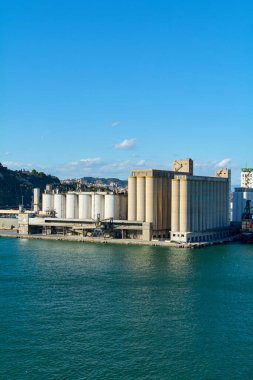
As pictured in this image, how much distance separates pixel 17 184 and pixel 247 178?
5104cm

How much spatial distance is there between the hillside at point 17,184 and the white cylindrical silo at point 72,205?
42273 mm

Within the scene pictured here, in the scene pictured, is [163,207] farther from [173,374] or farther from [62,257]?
[173,374]

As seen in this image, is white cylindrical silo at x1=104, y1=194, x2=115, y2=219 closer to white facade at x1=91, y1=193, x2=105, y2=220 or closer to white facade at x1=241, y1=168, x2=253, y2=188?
white facade at x1=91, y1=193, x2=105, y2=220

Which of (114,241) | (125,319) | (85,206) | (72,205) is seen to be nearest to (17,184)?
(72,205)

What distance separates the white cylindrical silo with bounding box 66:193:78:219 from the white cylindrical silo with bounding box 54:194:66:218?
1456 mm

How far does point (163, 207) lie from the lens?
186ft

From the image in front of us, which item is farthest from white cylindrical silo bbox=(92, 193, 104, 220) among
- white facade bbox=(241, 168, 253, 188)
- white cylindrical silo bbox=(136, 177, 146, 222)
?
white facade bbox=(241, 168, 253, 188)

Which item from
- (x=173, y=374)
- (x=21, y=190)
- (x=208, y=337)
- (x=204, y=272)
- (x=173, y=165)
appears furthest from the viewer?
(x=21, y=190)

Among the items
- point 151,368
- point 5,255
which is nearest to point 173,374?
point 151,368

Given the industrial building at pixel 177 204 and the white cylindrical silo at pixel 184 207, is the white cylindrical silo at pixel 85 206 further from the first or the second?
the white cylindrical silo at pixel 184 207

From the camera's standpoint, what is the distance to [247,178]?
87.8m

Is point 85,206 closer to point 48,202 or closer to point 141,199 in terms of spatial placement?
point 48,202

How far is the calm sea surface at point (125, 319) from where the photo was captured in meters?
18.4

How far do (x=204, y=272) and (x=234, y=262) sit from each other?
5941 mm
